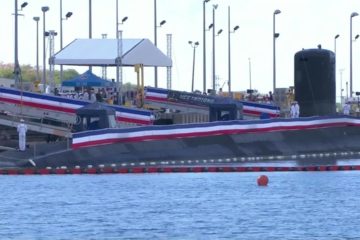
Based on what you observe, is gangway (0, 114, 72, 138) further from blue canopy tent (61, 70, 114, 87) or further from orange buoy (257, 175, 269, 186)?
orange buoy (257, 175, 269, 186)

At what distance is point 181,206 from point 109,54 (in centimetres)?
3980

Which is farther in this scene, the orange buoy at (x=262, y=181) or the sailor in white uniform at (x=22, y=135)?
the sailor in white uniform at (x=22, y=135)

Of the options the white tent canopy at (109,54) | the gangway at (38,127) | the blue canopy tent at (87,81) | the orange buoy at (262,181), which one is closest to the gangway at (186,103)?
the white tent canopy at (109,54)

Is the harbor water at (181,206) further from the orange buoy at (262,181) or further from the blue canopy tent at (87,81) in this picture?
the blue canopy tent at (87,81)

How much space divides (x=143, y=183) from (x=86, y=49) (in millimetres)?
30807

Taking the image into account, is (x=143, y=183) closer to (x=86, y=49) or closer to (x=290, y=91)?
(x=86, y=49)

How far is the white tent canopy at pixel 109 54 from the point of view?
312 ft

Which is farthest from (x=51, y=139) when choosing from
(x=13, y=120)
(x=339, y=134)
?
(x=339, y=134)

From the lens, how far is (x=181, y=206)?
5747 centimetres

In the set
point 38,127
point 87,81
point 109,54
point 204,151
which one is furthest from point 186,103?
point 204,151

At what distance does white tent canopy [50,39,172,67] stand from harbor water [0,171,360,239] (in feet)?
77.3

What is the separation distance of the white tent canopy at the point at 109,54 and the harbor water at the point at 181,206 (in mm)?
23571

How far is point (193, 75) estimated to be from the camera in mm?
138250

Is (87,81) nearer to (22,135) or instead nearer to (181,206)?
(22,135)
